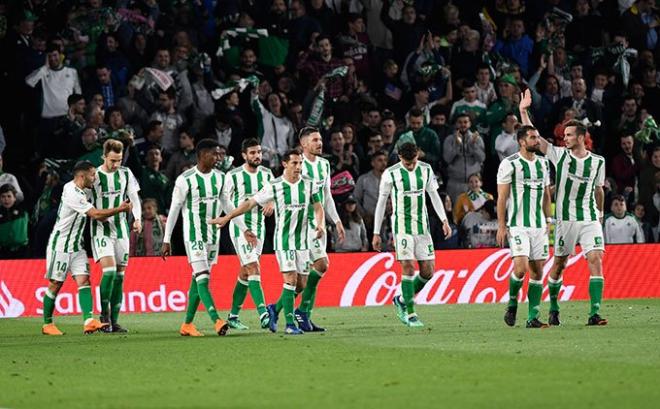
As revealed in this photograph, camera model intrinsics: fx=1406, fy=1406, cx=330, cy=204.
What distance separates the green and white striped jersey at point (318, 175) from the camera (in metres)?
16.9

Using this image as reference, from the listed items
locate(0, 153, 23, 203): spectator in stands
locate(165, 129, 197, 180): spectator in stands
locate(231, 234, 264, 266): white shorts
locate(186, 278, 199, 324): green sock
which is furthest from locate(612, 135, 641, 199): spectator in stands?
locate(186, 278, 199, 324): green sock

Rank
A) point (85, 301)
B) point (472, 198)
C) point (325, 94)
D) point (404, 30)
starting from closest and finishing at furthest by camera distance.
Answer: point (85, 301)
point (472, 198)
point (325, 94)
point (404, 30)

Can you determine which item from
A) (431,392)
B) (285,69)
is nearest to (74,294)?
(285,69)

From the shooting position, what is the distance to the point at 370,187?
23.1 meters

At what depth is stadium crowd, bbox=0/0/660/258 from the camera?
2230 centimetres

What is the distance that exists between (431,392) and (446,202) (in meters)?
13.2

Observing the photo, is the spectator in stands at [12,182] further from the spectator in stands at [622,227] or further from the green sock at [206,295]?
the spectator in stands at [622,227]

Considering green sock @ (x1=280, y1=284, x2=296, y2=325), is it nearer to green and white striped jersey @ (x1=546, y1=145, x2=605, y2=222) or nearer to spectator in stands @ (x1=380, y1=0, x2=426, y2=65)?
green and white striped jersey @ (x1=546, y1=145, x2=605, y2=222)

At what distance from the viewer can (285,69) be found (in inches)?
979

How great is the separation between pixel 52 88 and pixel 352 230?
534 cm

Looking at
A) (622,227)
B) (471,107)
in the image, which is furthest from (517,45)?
(622,227)

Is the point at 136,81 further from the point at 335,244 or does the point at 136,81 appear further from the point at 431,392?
the point at 431,392

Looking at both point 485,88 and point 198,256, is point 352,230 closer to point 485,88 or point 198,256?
point 485,88

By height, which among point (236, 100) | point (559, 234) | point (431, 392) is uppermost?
point (236, 100)
